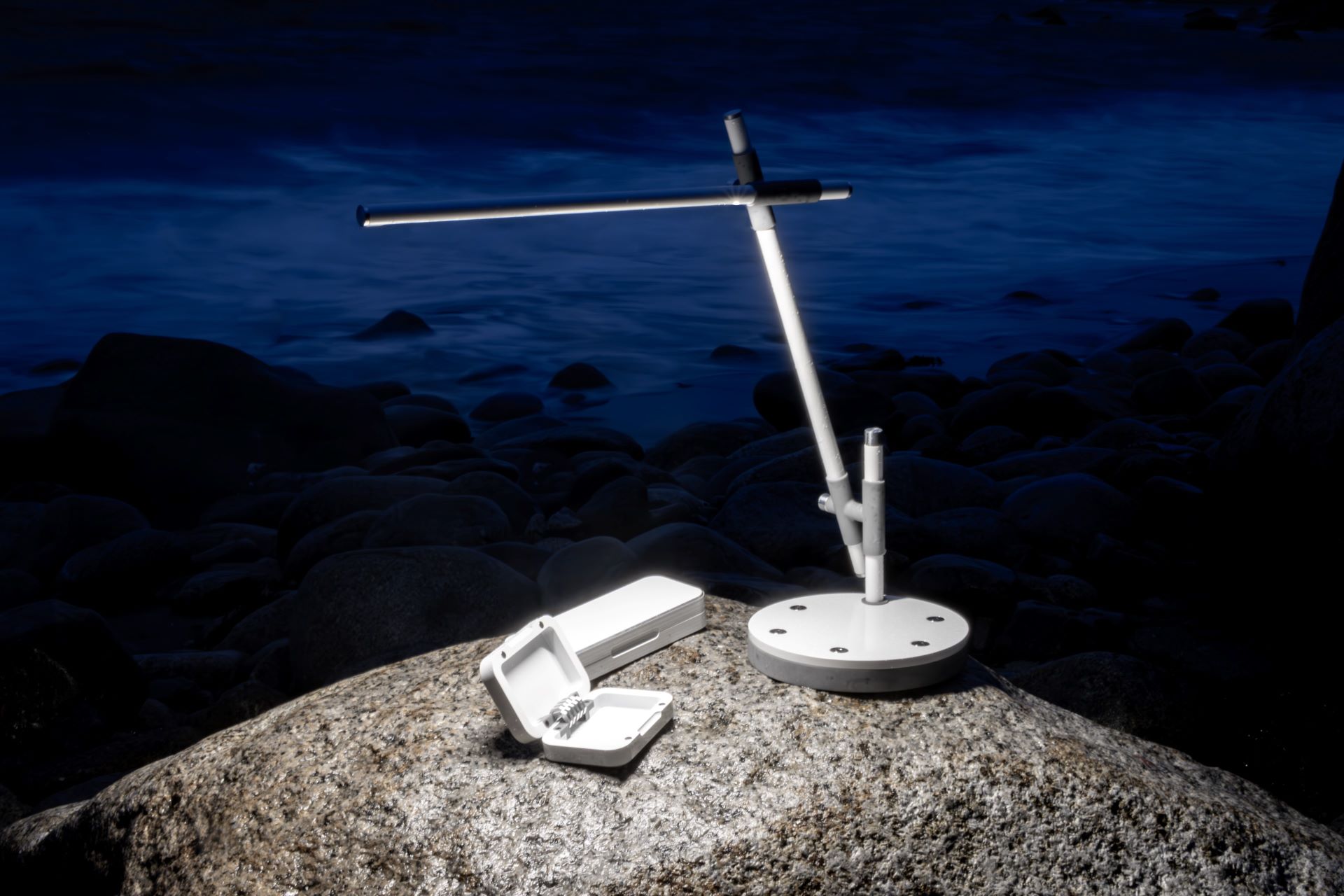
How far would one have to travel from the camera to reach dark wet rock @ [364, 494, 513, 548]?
13.5ft

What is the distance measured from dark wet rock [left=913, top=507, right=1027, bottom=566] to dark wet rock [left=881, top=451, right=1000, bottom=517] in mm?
222

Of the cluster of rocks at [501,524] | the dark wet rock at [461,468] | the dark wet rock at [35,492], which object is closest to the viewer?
the cluster of rocks at [501,524]

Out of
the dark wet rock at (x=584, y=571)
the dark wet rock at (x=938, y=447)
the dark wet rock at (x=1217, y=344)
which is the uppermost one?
the dark wet rock at (x=584, y=571)

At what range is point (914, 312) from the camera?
6.99 m

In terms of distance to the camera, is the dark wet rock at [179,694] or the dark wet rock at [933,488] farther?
the dark wet rock at [933,488]

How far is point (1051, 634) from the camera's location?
3500 mm

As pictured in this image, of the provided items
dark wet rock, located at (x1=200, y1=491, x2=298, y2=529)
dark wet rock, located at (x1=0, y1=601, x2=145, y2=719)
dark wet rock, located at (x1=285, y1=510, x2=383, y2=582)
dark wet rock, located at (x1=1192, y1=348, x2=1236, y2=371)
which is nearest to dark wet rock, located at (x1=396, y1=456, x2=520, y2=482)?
dark wet rock, located at (x1=200, y1=491, x2=298, y2=529)

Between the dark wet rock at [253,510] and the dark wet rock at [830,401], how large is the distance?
2567mm

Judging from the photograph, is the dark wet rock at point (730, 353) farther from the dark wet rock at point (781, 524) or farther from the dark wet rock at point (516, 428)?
the dark wet rock at point (781, 524)

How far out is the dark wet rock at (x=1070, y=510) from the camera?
4.30 meters

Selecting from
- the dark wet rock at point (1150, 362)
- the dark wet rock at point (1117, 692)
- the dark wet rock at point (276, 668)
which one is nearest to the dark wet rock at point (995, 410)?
the dark wet rock at point (1150, 362)

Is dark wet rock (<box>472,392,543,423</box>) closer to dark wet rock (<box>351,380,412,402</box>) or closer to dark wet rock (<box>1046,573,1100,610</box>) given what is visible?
dark wet rock (<box>351,380,412,402</box>)

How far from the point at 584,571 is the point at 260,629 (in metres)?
1.19

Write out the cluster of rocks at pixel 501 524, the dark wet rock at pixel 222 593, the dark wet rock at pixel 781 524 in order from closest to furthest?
the cluster of rocks at pixel 501 524 < the dark wet rock at pixel 781 524 < the dark wet rock at pixel 222 593
